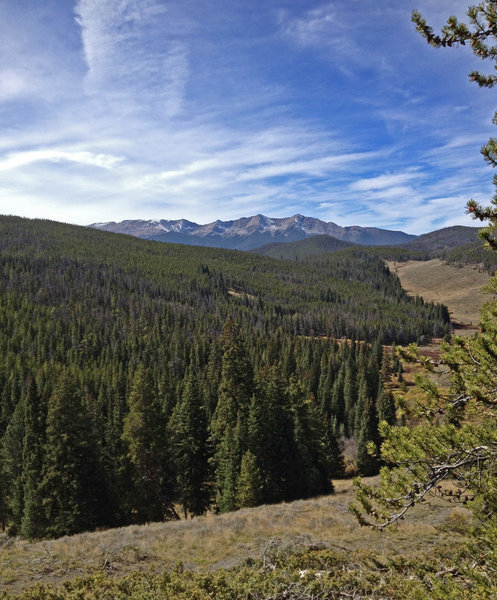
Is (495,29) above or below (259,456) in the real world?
above

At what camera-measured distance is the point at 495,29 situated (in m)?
6.05

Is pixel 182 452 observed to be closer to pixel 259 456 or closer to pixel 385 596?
pixel 259 456

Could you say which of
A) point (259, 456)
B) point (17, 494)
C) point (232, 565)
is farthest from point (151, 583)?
point (17, 494)

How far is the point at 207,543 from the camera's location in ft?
59.1

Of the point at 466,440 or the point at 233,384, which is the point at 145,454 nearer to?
the point at 233,384

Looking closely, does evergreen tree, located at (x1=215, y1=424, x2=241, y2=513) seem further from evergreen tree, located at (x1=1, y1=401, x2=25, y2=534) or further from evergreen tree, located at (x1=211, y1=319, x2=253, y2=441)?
evergreen tree, located at (x1=1, y1=401, x2=25, y2=534)

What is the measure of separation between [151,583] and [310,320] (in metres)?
173

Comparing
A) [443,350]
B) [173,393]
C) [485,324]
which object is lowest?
[173,393]

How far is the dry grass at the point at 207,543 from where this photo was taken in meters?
14.6

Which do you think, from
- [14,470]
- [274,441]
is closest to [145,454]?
[274,441]

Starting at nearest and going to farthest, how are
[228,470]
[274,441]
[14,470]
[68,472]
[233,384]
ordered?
[68,472]
[228,470]
[274,441]
[14,470]
[233,384]

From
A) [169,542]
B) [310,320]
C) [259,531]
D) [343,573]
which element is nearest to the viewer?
[343,573]

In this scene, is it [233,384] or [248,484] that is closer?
[248,484]

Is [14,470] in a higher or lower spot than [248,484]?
lower
